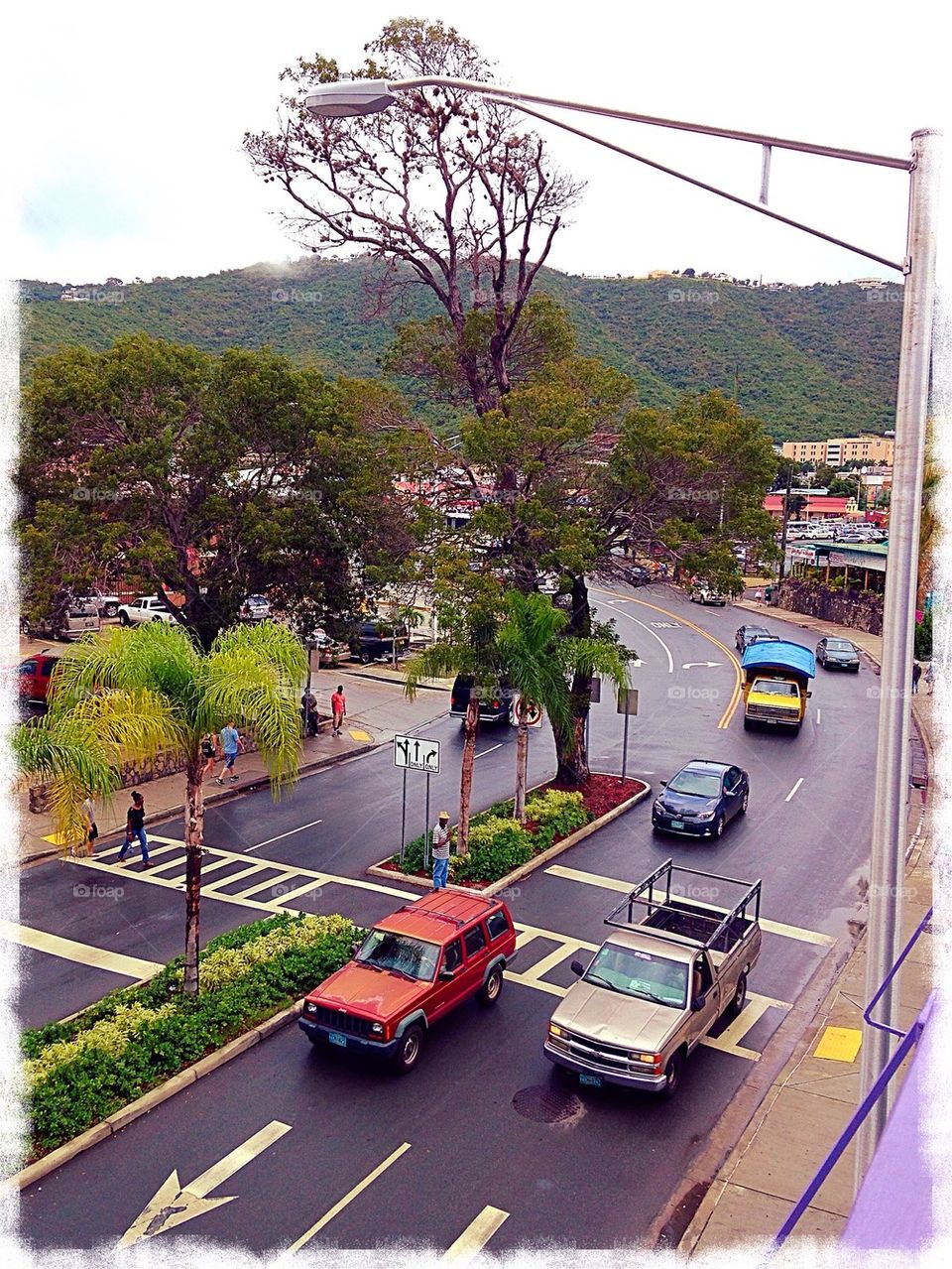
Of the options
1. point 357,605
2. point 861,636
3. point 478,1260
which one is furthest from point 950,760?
point 861,636

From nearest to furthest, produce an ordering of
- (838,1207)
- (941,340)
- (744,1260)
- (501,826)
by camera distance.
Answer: (941,340) → (744,1260) → (838,1207) → (501,826)

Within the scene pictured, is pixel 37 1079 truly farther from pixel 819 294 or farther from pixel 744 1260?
pixel 819 294

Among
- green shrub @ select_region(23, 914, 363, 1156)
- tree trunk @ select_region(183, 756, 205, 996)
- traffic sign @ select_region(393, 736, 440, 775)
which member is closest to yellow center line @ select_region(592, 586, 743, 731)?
traffic sign @ select_region(393, 736, 440, 775)

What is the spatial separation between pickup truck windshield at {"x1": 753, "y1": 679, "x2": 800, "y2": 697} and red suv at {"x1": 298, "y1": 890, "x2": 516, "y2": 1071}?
2034 cm

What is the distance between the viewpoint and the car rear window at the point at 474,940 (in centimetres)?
1391

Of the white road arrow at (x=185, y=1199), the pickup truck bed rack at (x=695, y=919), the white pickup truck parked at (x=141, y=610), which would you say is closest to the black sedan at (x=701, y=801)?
the pickup truck bed rack at (x=695, y=919)

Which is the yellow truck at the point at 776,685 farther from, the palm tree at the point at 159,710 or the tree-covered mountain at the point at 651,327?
the tree-covered mountain at the point at 651,327

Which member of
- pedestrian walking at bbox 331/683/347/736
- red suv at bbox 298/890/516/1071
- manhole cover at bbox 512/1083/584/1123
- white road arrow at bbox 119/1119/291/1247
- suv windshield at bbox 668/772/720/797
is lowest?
white road arrow at bbox 119/1119/291/1247

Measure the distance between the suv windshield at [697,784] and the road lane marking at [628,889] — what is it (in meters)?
4.13

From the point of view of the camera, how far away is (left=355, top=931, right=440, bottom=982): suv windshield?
1333 cm

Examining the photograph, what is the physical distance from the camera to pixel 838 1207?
33.0 feet

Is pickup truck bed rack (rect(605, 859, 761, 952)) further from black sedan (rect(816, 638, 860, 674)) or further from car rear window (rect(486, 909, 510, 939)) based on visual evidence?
black sedan (rect(816, 638, 860, 674))

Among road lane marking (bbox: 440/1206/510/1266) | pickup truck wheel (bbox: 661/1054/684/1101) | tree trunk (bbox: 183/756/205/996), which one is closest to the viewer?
road lane marking (bbox: 440/1206/510/1266)

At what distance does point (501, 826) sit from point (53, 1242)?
1237cm
